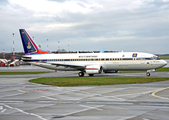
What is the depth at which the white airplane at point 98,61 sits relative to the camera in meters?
38.4

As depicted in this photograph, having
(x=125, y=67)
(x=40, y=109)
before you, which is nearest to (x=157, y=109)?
(x=40, y=109)

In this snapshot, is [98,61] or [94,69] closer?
[94,69]

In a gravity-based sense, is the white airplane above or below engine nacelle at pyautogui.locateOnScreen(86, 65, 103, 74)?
above

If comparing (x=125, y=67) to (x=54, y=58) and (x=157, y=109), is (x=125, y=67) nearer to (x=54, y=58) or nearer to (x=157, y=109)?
(x=54, y=58)

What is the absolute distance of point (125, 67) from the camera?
3912 centimetres

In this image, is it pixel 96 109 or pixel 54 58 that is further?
pixel 54 58

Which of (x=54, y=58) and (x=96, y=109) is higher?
(x=54, y=58)

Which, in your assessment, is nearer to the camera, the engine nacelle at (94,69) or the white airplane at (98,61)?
the white airplane at (98,61)

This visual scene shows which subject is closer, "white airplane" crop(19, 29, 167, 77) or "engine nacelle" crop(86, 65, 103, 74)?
"white airplane" crop(19, 29, 167, 77)

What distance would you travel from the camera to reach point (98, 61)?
132 feet

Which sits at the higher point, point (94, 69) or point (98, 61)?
point (98, 61)

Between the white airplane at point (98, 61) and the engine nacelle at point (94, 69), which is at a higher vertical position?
the white airplane at point (98, 61)

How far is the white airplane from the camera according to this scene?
3844 cm

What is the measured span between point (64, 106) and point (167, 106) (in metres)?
6.22
